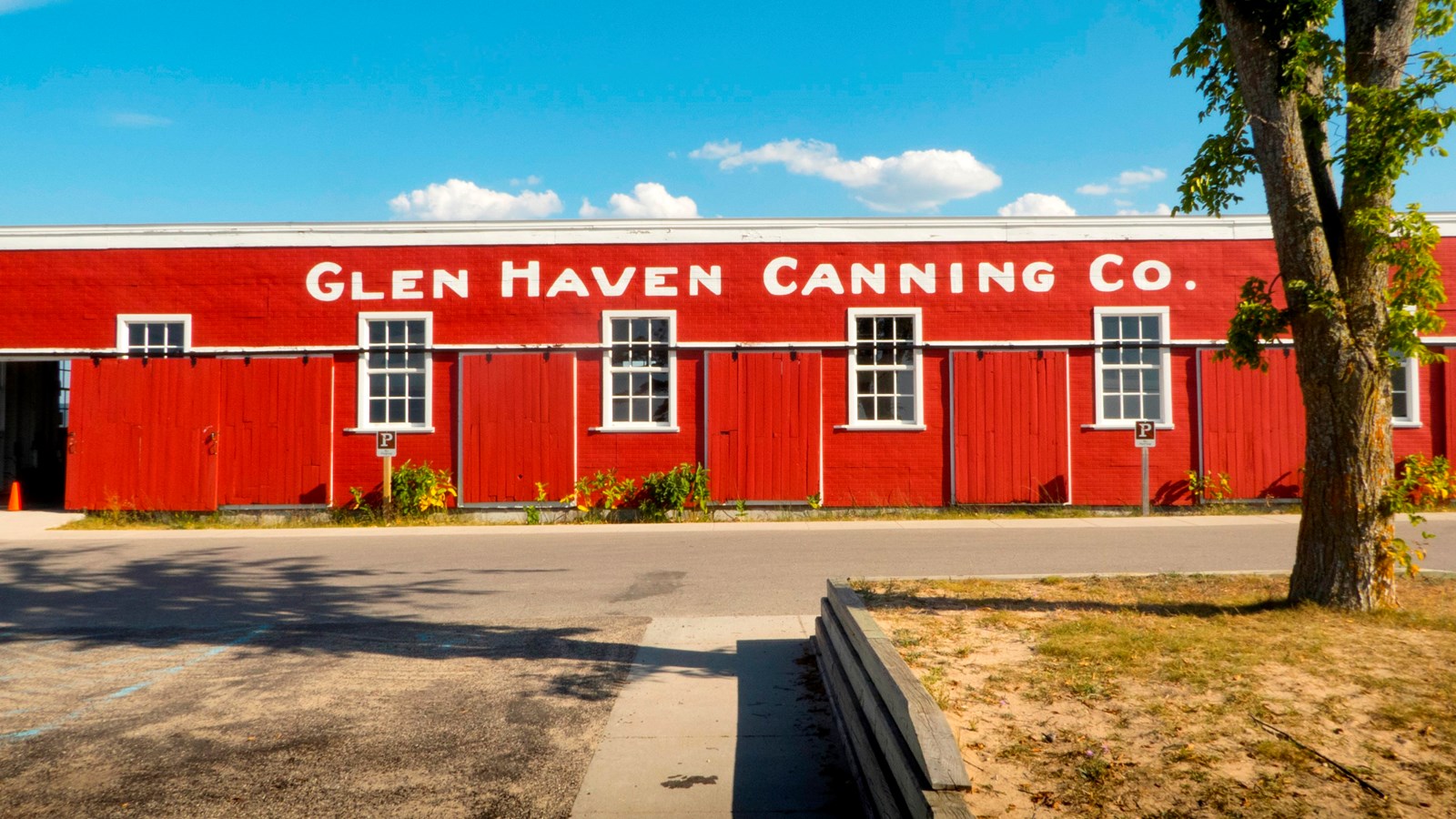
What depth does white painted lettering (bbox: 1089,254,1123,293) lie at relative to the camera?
16.7m

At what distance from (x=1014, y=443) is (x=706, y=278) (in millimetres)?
5911

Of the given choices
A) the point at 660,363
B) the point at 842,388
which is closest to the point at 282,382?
the point at 660,363

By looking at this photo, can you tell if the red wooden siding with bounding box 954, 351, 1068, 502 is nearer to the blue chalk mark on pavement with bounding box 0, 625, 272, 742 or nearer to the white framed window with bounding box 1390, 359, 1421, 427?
the white framed window with bounding box 1390, 359, 1421, 427

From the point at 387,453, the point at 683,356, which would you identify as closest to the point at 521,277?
the point at 683,356

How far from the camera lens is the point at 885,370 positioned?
655 inches

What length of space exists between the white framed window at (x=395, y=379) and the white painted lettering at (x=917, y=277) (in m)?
8.11

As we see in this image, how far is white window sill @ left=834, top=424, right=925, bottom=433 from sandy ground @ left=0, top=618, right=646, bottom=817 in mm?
9241

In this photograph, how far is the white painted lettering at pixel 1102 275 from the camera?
16.7 meters

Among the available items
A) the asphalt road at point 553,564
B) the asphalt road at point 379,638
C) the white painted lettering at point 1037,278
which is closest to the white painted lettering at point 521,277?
the asphalt road at point 553,564

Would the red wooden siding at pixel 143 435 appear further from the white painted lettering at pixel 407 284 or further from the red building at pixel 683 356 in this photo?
the white painted lettering at pixel 407 284

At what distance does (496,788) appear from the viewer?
4.33 meters

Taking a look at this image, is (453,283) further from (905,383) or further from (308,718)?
(308,718)

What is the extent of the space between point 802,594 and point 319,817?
5404mm

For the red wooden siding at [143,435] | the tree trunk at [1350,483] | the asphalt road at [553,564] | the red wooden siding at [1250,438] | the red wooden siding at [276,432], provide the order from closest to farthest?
the tree trunk at [1350,483] → the asphalt road at [553,564] → the red wooden siding at [143,435] → the red wooden siding at [276,432] → the red wooden siding at [1250,438]
